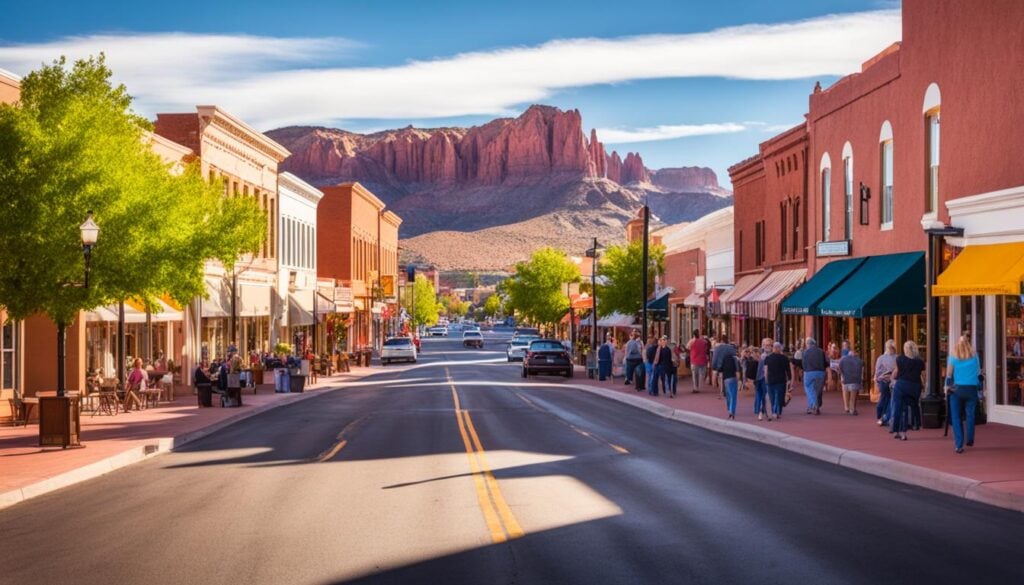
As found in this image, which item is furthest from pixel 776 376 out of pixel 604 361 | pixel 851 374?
pixel 604 361

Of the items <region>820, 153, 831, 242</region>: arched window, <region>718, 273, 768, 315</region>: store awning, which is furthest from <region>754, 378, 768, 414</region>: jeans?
<region>718, 273, 768, 315</region>: store awning

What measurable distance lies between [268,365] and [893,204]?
99.0 ft

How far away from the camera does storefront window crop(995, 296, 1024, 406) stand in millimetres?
25219

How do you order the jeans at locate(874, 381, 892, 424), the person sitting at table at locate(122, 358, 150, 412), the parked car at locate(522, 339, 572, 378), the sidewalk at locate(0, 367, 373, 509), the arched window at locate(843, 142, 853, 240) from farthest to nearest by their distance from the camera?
the parked car at locate(522, 339, 572, 378) → the arched window at locate(843, 142, 853, 240) → the person sitting at table at locate(122, 358, 150, 412) → the jeans at locate(874, 381, 892, 424) → the sidewalk at locate(0, 367, 373, 509)

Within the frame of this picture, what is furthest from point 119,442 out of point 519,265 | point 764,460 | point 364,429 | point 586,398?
point 519,265

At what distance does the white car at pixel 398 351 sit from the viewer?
76188 mm

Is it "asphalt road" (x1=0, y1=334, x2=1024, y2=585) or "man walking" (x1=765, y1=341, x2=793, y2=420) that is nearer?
"asphalt road" (x1=0, y1=334, x2=1024, y2=585)

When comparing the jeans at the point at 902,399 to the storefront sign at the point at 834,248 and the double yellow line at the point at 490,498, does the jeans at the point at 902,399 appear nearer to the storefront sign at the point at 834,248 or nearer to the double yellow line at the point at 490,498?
the double yellow line at the point at 490,498

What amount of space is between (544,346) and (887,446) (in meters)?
35.9

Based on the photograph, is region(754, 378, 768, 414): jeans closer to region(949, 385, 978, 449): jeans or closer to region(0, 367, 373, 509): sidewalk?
region(949, 385, 978, 449): jeans

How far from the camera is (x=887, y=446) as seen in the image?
21156mm

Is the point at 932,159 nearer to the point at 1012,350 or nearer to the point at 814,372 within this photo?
the point at 814,372

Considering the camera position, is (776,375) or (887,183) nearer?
(776,375)

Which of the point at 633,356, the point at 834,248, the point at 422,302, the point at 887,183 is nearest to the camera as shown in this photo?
the point at 887,183
